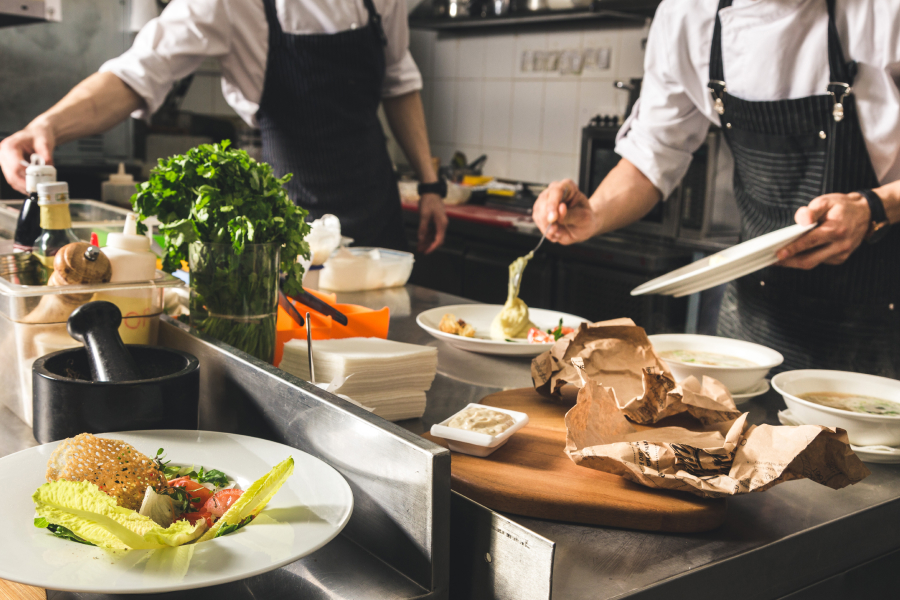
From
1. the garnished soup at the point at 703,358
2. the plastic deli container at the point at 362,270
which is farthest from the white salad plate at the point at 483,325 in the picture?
the plastic deli container at the point at 362,270

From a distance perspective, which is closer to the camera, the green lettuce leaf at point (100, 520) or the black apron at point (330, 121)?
the green lettuce leaf at point (100, 520)

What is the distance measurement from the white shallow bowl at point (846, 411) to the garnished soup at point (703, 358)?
0.38 feet

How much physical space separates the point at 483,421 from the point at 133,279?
50 centimetres

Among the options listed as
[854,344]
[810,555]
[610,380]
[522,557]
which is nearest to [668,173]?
[854,344]

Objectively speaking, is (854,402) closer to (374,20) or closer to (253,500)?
(253,500)

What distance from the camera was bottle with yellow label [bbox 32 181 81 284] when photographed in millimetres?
1070

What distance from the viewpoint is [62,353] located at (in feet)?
2.86

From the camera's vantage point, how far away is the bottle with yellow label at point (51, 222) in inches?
42.1

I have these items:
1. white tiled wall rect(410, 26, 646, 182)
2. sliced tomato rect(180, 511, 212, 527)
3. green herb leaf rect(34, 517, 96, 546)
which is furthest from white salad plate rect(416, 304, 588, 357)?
white tiled wall rect(410, 26, 646, 182)

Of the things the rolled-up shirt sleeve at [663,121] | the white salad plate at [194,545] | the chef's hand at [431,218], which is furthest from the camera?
the chef's hand at [431,218]

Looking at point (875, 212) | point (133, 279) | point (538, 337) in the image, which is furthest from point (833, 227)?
point (133, 279)

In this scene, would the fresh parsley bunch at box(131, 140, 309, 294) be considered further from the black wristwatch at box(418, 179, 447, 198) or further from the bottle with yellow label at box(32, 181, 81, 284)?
the black wristwatch at box(418, 179, 447, 198)

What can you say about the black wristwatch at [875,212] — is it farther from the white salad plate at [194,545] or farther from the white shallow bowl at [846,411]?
the white salad plate at [194,545]

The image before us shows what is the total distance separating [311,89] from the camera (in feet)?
7.75
